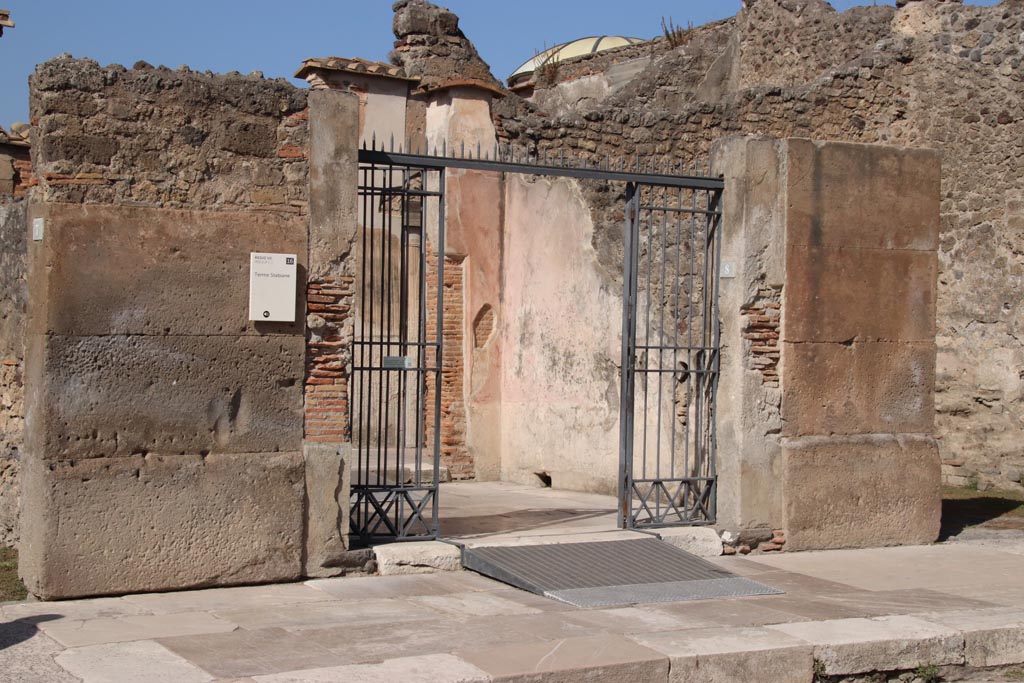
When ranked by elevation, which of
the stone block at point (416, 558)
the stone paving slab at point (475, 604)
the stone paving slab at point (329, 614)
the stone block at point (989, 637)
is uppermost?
the stone block at point (416, 558)

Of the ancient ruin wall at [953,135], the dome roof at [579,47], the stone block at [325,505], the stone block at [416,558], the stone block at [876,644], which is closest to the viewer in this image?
the stone block at [876,644]

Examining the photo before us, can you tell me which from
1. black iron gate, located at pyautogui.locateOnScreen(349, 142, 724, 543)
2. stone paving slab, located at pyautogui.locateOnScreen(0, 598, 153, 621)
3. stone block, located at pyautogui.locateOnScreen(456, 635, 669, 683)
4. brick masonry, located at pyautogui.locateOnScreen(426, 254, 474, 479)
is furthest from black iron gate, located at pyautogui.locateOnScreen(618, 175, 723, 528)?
stone paving slab, located at pyautogui.locateOnScreen(0, 598, 153, 621)

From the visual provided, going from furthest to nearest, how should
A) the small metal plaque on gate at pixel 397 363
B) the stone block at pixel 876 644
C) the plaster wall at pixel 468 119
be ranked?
1. the plaster wall at pixel 468 119
2. the small metal plaque on gate at pixel 397 363
3. the stone block at pixel 876 644

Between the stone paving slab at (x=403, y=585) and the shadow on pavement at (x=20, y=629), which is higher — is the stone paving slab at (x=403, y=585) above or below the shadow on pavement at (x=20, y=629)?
below

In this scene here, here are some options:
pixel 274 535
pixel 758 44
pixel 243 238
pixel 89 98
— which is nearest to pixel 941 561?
pixel 274 535

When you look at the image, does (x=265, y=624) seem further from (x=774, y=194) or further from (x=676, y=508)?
(x=774, y=194)

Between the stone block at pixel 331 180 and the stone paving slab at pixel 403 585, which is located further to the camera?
the stone block at pixel 331 180

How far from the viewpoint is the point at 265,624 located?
19.7ft

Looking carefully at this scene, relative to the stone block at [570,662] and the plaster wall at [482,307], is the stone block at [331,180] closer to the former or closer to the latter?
the stone block at [570,662]

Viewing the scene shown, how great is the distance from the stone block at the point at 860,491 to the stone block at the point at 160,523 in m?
3.54

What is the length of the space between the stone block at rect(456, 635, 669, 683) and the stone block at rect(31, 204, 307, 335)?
2519mm

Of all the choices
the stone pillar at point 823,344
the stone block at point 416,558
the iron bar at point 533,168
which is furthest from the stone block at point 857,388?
the stone block at point 416,558

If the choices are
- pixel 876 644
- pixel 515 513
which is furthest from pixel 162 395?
pixel 876 644

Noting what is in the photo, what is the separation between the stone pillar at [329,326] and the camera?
711cm
